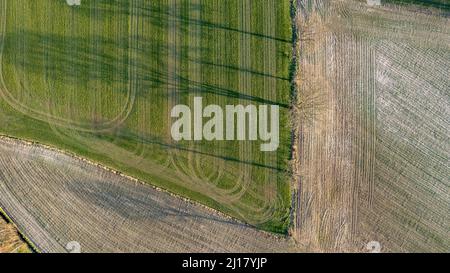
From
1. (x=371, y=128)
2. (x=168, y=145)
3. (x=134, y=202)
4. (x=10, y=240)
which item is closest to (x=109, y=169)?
(x=134, y=202)

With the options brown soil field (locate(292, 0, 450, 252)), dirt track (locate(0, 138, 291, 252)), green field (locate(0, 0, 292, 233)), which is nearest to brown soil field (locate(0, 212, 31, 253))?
dirt track (locate(0, 138, 291, 252))

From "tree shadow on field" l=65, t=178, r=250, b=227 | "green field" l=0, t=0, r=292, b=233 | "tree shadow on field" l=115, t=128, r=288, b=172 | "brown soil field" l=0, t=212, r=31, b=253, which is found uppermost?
"green field" l=0, t=0, r=292, b=233

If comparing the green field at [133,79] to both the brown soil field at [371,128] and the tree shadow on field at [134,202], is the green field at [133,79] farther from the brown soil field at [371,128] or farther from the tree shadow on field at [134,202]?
the brown soil field at [371,128]

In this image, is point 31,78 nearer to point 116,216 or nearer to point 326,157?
point 116,216

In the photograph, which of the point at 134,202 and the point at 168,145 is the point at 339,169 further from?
the point at 134,202

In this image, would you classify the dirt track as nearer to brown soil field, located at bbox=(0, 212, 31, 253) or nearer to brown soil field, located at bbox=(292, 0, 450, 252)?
brown soil field, located at bbox=(0, 212, 31, 253)
